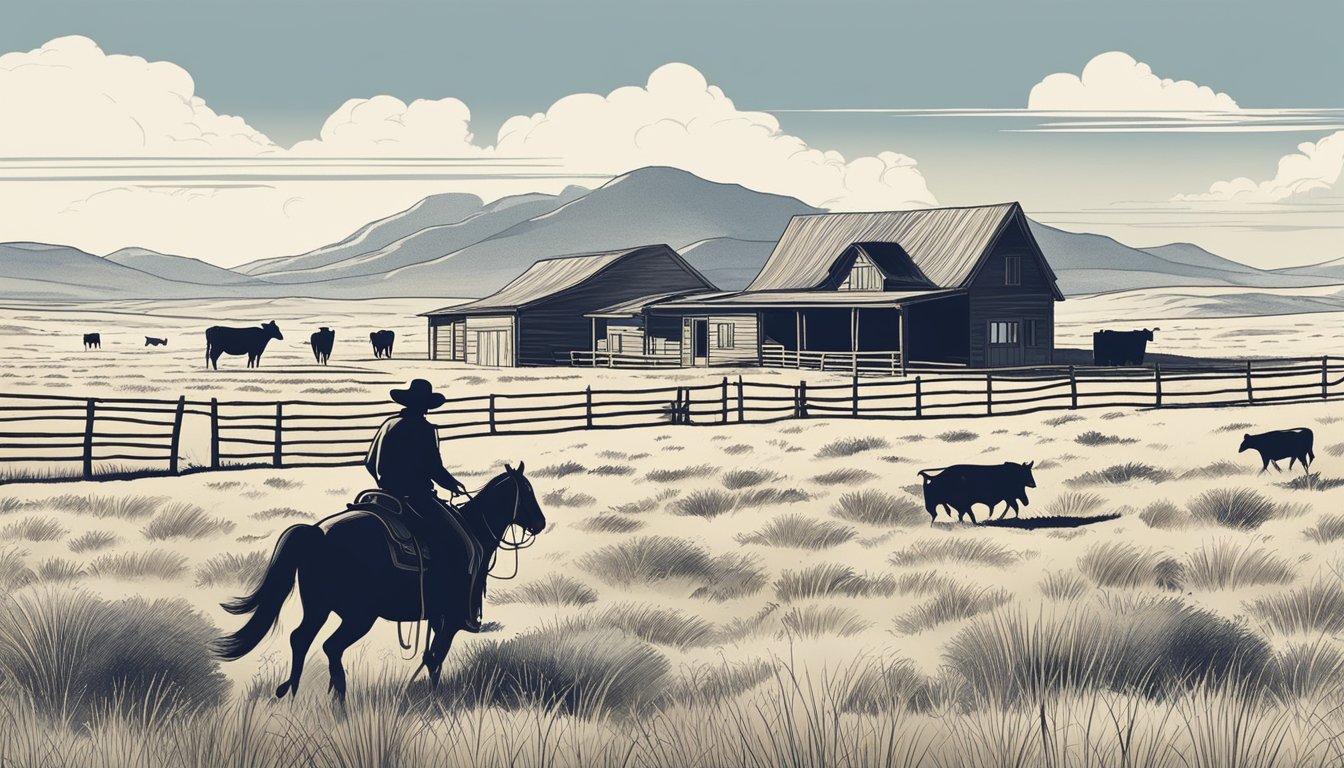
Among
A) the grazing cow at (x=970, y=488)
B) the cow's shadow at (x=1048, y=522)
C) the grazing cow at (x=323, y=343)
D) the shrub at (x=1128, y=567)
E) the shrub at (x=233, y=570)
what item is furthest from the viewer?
the grazing cow at (x=323, y=343)

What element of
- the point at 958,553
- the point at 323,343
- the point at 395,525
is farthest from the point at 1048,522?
the point at 323,343

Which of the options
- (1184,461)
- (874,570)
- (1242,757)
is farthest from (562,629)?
(1184,461)

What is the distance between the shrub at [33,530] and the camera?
41.6ft

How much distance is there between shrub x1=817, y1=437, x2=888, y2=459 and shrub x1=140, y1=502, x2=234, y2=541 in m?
9.17

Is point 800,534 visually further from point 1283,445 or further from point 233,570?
point 1283,445

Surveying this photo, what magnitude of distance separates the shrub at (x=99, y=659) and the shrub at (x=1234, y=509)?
10466mm

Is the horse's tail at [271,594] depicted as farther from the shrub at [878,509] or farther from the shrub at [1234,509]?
the shrub at [1234,509]

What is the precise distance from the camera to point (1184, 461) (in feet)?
58.3

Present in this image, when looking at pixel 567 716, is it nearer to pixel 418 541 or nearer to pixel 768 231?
pixel 418 541

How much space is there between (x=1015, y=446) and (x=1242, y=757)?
12.9 m

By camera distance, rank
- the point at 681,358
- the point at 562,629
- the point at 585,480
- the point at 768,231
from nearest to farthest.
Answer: the point at 562,629, the point at 585,480, the point at 681,358, the point at 768,231

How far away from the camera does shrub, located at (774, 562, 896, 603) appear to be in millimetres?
10508

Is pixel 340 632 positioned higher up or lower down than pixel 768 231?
lower down

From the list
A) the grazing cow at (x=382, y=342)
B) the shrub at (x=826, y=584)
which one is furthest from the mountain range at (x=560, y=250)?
the shrub at (x=826, y=584)
